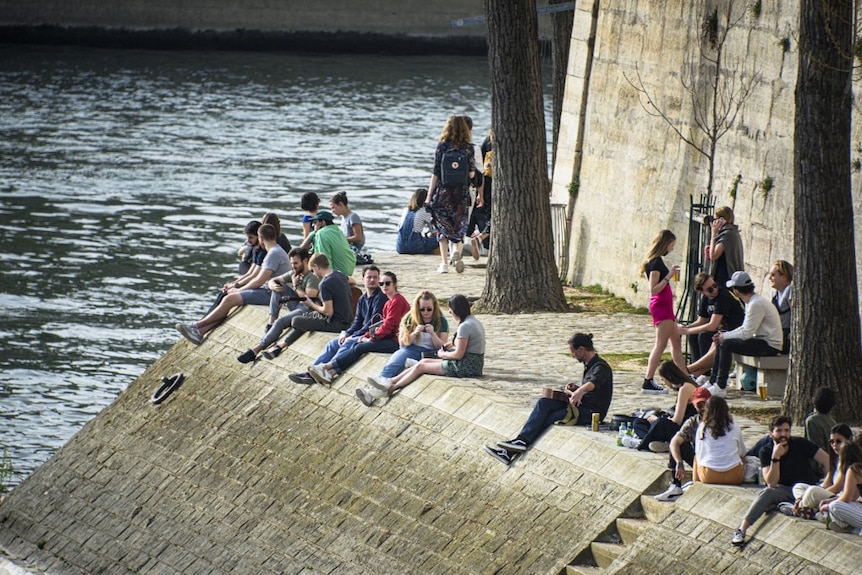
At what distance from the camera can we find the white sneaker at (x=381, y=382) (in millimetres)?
15617

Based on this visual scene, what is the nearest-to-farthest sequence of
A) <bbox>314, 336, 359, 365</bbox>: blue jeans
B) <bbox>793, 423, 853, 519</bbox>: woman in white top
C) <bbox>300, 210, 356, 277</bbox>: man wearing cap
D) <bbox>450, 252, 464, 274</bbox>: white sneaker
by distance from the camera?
1. <bbox>793, 423, 853, 519</bbox>: woman in white top
2. <bbox>314, 336, 359, 365</bbox>: blue jeans
3. <bbox>300, 210, 356, 277</bbox>: man wearing cap
4. <bbox>450, 252, 464, 274</bbox>: white sneaker

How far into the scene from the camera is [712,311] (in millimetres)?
15539

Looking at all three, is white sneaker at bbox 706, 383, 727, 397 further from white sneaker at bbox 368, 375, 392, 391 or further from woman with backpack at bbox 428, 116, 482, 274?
woman with backpack at bbox 428, 116, 482, 274

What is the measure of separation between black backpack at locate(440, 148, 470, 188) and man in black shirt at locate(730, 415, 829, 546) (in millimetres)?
10050

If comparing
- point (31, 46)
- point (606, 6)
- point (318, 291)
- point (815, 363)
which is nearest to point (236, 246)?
point (606, 6)

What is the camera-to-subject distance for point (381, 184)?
40.6 m

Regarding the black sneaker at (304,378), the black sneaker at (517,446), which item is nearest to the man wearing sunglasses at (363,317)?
the black sneaker at (304,378)

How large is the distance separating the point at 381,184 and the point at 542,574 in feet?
93.1

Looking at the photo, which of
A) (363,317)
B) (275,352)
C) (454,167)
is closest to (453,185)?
(454,167)

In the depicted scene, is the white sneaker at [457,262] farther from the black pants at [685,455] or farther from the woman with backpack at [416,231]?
the black pants at [685,455]

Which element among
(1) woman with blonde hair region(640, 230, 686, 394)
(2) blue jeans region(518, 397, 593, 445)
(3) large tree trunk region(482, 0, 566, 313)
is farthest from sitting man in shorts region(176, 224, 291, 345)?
(2) blue jeans region(518, 397, 593, 445)

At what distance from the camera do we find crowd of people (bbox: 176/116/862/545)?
11.7m

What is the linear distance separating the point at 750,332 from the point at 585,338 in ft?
6.51

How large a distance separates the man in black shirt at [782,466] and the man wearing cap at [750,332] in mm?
3098
